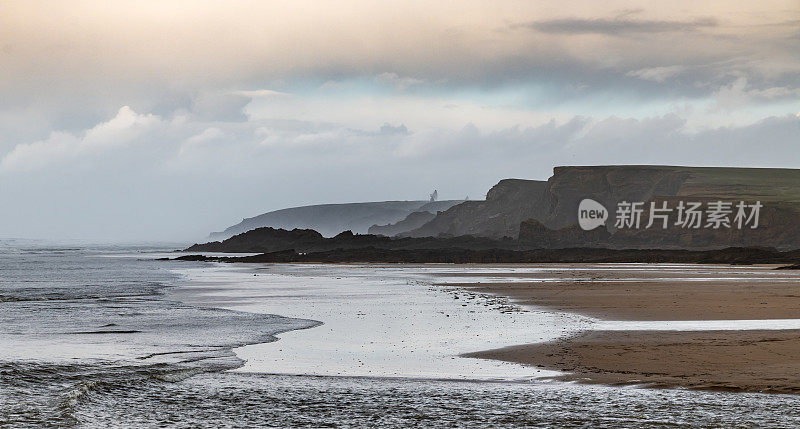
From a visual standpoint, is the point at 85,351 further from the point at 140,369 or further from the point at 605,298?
the point at 605,298

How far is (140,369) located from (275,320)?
7.48m

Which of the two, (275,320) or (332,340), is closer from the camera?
(332,340)

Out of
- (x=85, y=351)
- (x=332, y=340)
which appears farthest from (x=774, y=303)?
(x=85, y=351)

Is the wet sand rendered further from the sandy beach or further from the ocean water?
the ocean water

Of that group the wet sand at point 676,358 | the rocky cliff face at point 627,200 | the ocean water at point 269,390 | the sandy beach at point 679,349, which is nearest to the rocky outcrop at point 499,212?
the rocky cliff face at point 627,200

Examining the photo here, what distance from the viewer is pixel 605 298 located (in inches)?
1003

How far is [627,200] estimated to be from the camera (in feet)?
392

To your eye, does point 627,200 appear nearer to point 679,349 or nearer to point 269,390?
point 679,349

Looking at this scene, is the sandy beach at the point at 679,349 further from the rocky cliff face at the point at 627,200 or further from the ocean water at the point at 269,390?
the rocky cliff face at the point at 627,200

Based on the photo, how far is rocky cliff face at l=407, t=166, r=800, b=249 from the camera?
90875mm

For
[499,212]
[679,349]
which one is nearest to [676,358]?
[679,349]

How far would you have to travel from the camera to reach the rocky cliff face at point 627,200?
90875mm

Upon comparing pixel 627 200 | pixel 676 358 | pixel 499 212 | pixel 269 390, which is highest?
pixel 627 200

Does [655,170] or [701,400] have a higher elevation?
[655,170]
